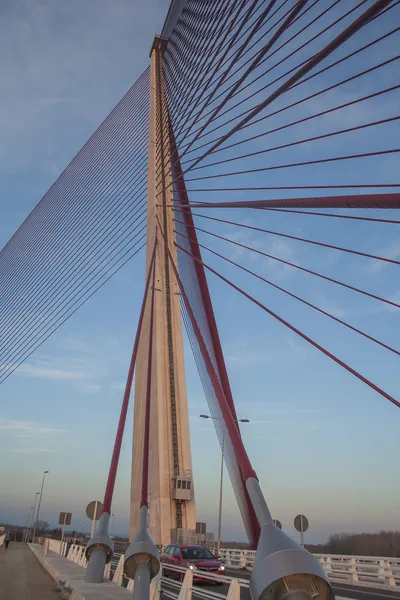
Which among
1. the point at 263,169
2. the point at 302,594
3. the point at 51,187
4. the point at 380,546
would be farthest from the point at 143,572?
the point at 380,546

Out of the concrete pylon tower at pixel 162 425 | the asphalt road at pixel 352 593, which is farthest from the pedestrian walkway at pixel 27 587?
the concrete pylon tower at pixel 162 425

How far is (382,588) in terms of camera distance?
16.1 meters

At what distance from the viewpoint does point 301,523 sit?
1537 centimetres

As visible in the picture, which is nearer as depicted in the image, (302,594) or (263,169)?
(302,594)

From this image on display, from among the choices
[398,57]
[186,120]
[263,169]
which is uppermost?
[186,120]

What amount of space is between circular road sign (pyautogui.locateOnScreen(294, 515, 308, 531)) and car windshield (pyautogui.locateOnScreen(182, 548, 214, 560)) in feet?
11.4

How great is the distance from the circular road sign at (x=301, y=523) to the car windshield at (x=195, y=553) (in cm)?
347

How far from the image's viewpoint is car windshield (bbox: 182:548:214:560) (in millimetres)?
16734

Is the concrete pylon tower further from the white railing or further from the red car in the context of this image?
the white railing

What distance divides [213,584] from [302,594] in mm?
14930

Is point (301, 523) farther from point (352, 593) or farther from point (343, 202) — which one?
point (343, 202)

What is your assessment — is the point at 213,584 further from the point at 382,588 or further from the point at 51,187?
the point at 51,187

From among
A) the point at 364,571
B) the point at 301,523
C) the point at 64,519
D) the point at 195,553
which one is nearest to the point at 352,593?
the point at 301,523

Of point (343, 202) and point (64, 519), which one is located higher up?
point (343, 202)
